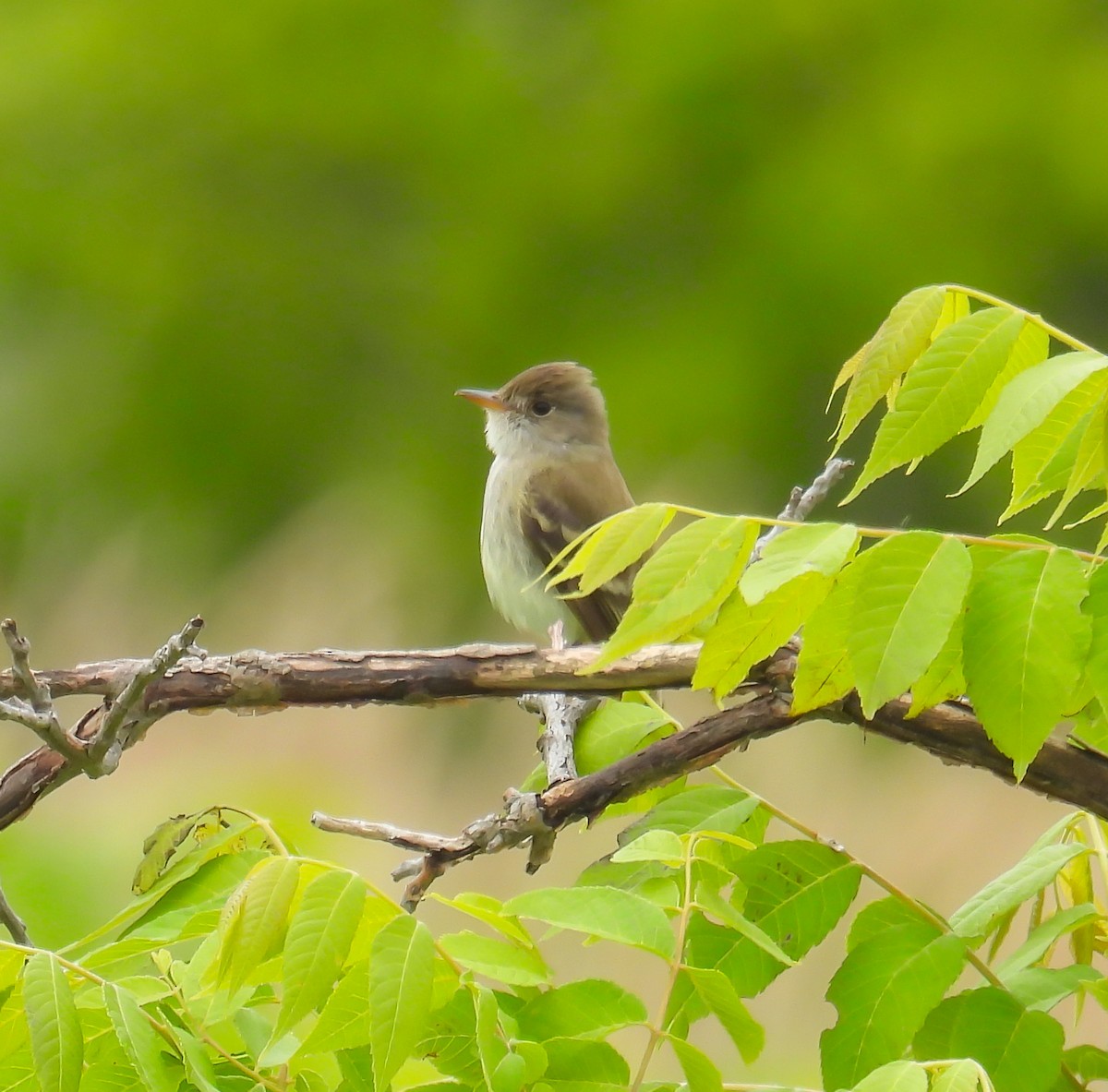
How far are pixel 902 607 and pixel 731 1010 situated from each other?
11.8 inches

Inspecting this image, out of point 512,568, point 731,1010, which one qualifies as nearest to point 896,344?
point 731,1010

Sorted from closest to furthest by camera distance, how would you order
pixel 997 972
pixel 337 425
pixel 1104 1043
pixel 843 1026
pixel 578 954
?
pixel 843 1026 → pixel 997 972 → pixel 1104 1043 → pixel 578 954 → pixel 337 425

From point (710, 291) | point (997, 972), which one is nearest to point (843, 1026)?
point (997, 972)

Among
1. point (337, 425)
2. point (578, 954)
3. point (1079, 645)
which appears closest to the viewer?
point (1079, 645)

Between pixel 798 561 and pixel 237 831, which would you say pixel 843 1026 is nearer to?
pixel 798 561

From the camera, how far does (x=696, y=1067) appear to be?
2.99ft

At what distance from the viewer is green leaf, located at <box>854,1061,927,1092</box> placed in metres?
0.84

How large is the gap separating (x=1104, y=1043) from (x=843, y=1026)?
10.7 ft

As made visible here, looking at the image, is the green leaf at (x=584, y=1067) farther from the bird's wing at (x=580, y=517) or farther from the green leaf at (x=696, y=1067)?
the bird's wing at (x=580, y=517)

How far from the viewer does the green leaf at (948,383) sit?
1.02 m

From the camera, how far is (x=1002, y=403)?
0.96 m

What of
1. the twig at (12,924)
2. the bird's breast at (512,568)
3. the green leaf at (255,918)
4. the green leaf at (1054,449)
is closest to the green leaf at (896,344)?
the green leaf at (1054,449)

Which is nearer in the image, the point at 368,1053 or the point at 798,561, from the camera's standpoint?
the point at 798,561

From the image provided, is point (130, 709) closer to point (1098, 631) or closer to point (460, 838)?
point (460, 838)
